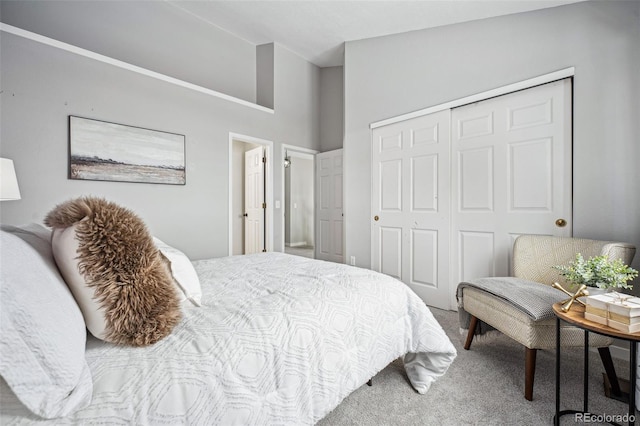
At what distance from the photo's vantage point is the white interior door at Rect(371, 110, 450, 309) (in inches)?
113

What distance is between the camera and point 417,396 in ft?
4.93

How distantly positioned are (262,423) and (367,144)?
3214 mm

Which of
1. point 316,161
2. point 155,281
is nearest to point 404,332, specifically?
point 155,281

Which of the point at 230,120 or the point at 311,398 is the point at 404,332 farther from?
the point at 230,120

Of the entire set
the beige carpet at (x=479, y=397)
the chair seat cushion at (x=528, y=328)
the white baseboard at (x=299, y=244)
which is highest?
the chair seat cushion at (x=528, y=328)

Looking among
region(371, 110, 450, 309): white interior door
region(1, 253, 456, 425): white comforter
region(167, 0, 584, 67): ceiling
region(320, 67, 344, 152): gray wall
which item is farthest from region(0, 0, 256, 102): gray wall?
region(1, 253, 456, 425): white comforter

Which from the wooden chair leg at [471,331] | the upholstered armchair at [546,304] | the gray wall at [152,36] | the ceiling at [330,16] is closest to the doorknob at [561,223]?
the upholstered armchair at [546,304]

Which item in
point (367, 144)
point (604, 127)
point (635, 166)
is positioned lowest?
point (635, 166)

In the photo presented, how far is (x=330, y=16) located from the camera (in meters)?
3.11

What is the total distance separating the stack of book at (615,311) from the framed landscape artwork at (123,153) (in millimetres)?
3378

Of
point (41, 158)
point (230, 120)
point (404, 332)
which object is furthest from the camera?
point (230, 120)

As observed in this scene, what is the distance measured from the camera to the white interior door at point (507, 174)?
2.17 meters

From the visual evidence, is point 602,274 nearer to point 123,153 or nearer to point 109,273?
point 109,273

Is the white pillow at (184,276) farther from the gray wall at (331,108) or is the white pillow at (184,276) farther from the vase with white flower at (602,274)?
the gray wall at (331,108)
